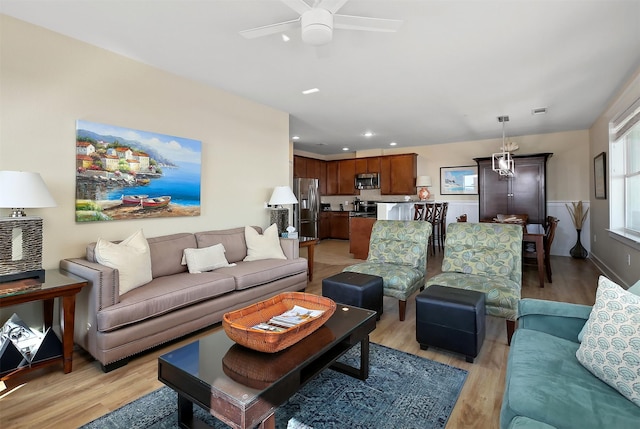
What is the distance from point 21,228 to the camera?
7.25 ft

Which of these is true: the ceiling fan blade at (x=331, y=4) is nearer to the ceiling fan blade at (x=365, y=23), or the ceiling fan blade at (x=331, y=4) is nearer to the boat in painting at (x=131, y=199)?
the ceiling fan blade at (x=365, y=23)

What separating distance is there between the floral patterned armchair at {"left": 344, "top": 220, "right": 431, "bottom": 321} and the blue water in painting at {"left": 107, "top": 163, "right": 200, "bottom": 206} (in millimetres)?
1918

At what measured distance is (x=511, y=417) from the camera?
1173mm

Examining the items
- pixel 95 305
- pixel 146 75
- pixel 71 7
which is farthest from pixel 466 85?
pixel 95 305

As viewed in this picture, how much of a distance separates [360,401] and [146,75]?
3426 mm

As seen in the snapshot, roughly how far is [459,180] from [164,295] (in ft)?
22.6

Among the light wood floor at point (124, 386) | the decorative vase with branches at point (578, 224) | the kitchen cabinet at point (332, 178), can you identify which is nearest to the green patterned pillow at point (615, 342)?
the light wood floor at point (124, 386)

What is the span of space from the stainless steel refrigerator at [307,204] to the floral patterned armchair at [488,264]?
4476mm

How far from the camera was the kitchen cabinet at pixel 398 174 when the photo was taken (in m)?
7.80

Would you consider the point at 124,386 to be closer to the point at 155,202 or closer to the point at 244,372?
the point at 244,372

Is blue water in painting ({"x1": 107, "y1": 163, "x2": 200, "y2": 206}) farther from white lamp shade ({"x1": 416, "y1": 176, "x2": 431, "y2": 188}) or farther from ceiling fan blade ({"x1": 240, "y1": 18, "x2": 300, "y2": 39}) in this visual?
white lamp shade ({"x1": 416, "y1": 176, "x2": 431, "y2": 188})

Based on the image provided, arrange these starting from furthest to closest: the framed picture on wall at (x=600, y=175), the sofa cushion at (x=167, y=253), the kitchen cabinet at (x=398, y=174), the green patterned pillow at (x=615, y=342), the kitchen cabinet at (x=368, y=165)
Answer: the kitchen cabinet at (x=368, y=165)
the kitchen cabinet at (x=398, y=174)
the framed picture on wall at (x=600, y=175)
the sofa cushion at (x=167, y=253)
the green patterned pillow at (x=615, y=342)

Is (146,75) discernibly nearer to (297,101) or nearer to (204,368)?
(297,101)

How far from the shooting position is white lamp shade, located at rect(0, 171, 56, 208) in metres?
2.05
